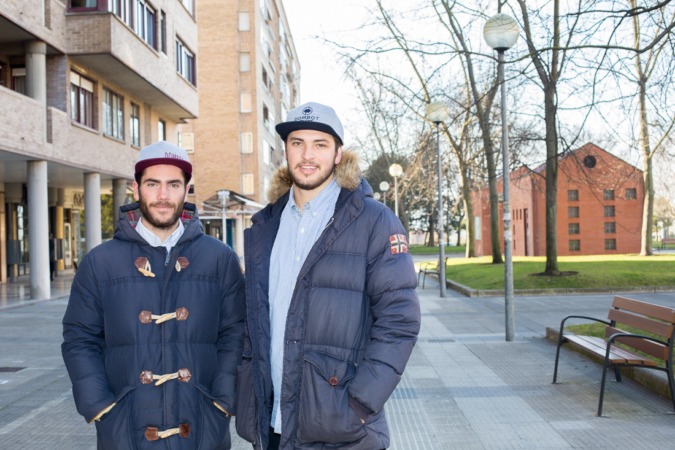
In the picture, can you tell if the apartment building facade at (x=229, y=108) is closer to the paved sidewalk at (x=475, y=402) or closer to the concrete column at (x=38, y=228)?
the concrete column at (x=38, y=228)

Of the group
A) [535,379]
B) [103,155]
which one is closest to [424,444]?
[535,379]

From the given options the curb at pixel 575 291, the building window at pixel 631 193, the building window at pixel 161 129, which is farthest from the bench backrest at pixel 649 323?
the building window at pixel 631 193

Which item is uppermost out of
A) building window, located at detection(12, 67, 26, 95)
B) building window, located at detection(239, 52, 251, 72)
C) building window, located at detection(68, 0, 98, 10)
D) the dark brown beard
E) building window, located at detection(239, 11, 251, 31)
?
building window, located at detection(239, 11, 251, 31)

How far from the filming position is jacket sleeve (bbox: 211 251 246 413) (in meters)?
3.01

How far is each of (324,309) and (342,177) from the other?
24.7 inches

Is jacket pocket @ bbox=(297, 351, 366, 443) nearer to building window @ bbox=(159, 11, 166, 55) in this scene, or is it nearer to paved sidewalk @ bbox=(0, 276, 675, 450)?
paved sidewalk @ bbox=(0, 276, 675, 450)

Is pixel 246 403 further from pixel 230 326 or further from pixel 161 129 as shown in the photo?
pixel 161 129

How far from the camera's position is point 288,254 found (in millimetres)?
3023

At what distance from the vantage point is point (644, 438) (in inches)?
207

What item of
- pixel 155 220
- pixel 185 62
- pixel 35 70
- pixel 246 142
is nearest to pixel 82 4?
pixel 35 70

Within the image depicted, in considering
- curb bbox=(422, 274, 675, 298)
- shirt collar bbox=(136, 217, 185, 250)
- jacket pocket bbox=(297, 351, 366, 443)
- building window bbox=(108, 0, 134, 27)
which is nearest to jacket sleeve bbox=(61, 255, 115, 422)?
shirt collar bbox=(136, 217, 185, 250)

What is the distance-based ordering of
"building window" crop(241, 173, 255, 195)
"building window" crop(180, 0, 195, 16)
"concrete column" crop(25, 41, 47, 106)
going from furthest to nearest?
"building window" crop(241, 173, 255, 195) < "building window" crop(180, 0, 195, 16) < "concrete column" crop(25, 41, 47, 106)

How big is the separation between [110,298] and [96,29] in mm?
18732

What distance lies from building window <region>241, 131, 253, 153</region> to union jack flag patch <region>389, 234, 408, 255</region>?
150 ft
